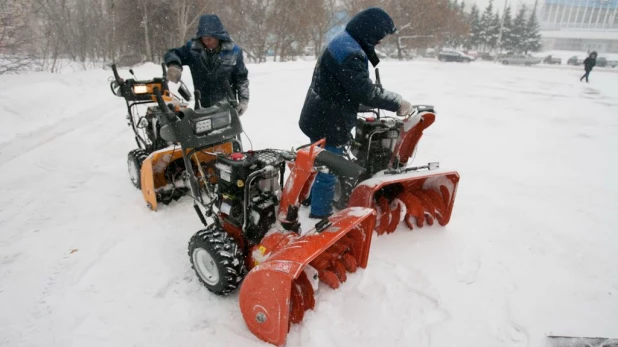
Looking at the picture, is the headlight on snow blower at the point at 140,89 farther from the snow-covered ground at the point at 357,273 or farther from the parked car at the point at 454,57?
the parked car at the point at 454,57

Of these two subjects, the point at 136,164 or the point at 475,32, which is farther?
the point at 475,32

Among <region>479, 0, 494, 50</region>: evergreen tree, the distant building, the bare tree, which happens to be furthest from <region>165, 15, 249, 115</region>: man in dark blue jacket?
the distant building

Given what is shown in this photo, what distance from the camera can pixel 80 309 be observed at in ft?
8.55

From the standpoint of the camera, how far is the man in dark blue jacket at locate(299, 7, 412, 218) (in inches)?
121

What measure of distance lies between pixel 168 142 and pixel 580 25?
105 meters

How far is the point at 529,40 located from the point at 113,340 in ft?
214

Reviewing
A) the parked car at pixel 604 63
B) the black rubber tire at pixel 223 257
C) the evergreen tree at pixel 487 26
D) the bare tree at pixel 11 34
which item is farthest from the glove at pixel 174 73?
the evergreen tree at pixel 487 26

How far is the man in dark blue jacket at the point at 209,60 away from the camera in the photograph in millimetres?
3994

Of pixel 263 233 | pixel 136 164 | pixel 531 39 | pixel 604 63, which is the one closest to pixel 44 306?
pixel 263 233

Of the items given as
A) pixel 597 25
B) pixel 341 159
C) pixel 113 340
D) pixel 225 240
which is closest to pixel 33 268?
pixel 113 340

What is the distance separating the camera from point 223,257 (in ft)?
8.26

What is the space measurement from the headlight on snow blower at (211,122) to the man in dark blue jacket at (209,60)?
4.36 feet

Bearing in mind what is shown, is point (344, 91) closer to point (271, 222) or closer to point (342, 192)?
Answer: point (342, 192)

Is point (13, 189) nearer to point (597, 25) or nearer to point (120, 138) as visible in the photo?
point (120, 138)
